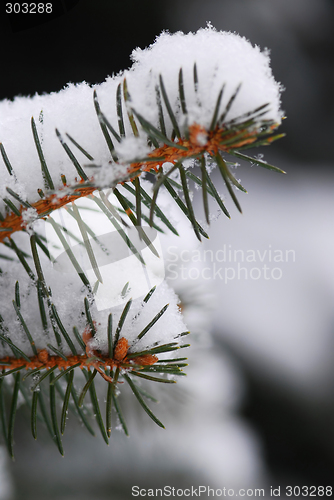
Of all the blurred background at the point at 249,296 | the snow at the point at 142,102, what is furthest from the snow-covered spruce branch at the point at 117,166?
the blurred background at the point at 249,296

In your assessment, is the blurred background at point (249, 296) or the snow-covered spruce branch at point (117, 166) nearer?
the snow-covered spruce branch at point (117, 166)

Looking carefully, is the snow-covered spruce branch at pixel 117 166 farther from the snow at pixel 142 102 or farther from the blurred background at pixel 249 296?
the blurred background at pixel 249 296

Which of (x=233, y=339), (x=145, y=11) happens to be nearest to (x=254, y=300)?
(x=233, y=339)

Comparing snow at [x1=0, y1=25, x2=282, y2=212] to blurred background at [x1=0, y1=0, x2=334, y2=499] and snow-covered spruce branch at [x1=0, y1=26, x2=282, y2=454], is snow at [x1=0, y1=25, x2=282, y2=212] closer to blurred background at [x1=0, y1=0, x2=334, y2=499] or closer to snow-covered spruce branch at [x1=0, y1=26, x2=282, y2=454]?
snow-covered spruce branch at [x1=0, y1=26, x2=282, y2=454]

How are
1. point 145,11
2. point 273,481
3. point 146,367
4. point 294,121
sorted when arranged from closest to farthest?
point 146,367 → point 273,481 → point 145,11 → point 294,121

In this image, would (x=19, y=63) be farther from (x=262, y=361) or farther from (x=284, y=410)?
(x=284, y=410)

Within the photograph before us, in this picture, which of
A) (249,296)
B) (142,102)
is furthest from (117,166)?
(249,296)
